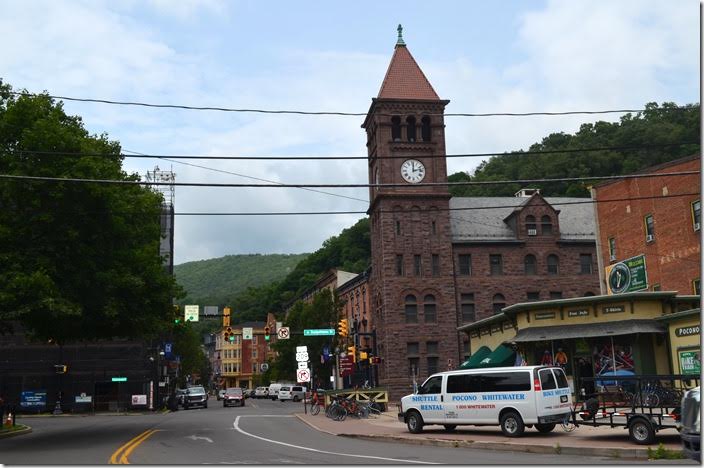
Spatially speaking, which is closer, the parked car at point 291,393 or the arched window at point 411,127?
the arched window at point 411,127

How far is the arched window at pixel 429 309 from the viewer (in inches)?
2227

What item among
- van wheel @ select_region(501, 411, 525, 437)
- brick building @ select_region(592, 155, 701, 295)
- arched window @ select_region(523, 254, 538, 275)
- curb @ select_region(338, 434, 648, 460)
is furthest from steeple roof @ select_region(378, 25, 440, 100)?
van wheel @ select_region(501, 411, 525, 437)

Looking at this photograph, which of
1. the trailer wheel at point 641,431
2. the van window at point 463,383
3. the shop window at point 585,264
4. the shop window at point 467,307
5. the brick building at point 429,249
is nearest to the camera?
the trailer wheel at point 641,431

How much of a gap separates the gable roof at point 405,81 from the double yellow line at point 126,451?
40.2 m

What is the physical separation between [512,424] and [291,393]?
53530mm

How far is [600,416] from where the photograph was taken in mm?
18547

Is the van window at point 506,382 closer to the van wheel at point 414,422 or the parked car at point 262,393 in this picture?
the van wheel at point 414,422

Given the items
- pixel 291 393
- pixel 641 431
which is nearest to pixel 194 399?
pixel 291 393

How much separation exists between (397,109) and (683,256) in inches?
1155

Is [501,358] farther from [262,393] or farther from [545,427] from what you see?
[262,393]

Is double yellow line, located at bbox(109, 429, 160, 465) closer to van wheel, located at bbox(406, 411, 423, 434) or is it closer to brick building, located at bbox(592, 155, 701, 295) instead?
van wheel, located at bbox(406, 411, 423, 434)

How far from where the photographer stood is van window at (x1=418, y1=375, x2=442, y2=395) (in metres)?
23.1

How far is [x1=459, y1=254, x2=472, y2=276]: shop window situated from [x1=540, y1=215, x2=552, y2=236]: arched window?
23.2ft

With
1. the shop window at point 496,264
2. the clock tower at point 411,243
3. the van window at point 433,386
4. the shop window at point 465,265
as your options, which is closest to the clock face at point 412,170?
the clock tower at point 411,243
